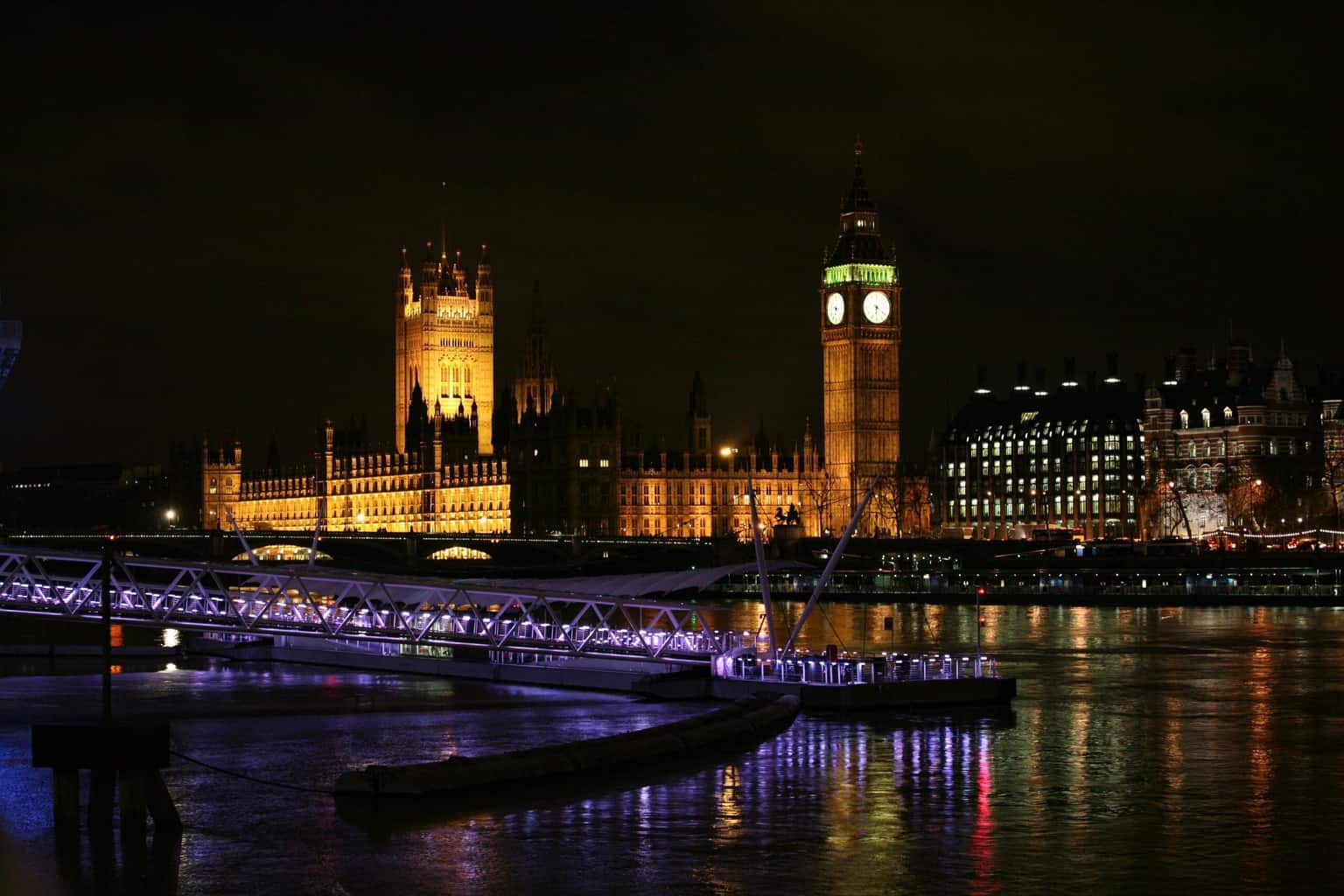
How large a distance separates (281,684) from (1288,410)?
132 meters

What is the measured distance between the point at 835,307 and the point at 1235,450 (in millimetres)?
39264

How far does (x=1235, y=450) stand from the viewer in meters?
178

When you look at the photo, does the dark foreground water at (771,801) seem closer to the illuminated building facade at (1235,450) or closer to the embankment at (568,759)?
the embankment at (568,759)

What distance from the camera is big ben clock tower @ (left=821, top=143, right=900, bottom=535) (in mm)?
195750

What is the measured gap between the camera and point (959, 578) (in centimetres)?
14362

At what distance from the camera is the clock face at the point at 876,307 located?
19650 centimetres

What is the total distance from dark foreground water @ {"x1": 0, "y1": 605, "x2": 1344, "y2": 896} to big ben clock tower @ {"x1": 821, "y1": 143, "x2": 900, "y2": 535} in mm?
135807

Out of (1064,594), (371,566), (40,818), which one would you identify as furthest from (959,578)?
(40,818)

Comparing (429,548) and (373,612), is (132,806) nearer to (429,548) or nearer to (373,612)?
(373,612)

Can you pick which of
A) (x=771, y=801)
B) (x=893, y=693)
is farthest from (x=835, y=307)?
(x=771, y=801)

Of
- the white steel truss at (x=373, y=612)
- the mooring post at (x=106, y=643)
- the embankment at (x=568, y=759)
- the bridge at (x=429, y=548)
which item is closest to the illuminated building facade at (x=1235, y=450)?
the bridge at (x=429, y=548)

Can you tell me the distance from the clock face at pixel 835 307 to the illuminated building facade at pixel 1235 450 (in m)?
28.7

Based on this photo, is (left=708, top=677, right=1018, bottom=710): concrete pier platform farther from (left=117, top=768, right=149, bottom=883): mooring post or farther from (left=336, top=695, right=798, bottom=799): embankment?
(left=117, top=768, right=149, bottom=883): mooring post

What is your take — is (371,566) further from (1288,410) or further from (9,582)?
(9,582)
